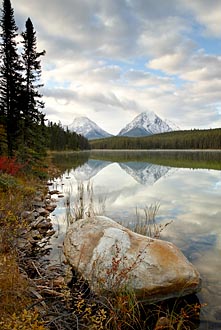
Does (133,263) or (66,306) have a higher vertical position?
(133,263)

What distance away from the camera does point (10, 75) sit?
2041 cm

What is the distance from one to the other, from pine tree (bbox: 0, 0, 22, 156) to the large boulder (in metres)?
15.5

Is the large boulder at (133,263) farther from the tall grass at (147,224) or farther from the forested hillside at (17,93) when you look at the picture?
the forested hillside at (17,93)

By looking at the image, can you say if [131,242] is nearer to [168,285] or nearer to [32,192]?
[168,285]

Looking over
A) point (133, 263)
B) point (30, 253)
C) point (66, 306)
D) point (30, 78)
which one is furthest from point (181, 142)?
point (66, 306)

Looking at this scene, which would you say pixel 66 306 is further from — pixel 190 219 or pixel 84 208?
pixel 84 208

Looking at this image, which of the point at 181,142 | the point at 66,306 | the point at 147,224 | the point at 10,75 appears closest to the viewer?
the point at 66,306

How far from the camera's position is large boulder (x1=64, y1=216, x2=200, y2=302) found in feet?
16.5

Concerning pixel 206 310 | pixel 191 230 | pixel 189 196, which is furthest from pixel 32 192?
pixel 206 310

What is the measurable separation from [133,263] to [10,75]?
1945 cm

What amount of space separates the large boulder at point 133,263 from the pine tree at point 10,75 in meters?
15.5

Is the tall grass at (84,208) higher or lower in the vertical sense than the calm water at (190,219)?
higher

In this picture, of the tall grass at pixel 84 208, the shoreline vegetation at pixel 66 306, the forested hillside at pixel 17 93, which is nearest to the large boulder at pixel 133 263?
the shoreline vegetation at pixel 66 306

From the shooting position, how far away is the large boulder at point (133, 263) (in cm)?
504
